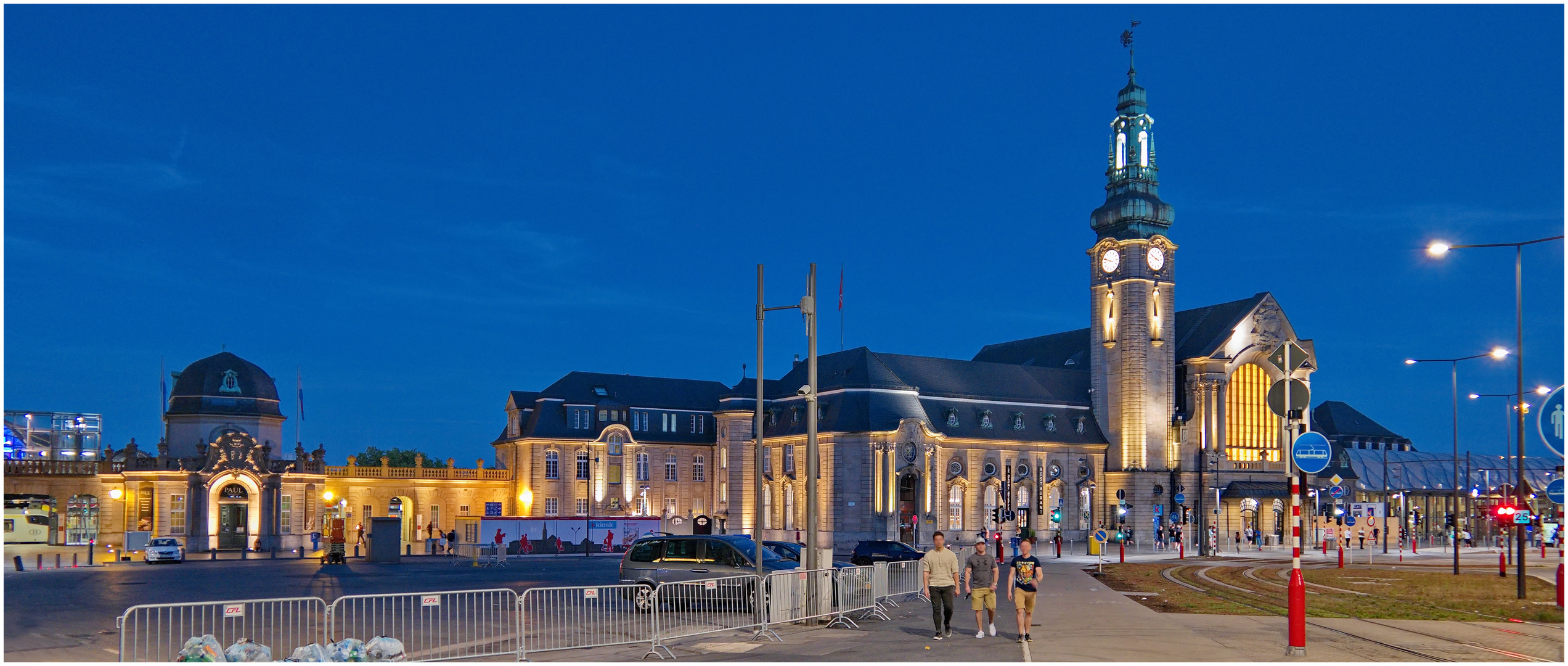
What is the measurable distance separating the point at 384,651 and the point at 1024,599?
9784 millimetres

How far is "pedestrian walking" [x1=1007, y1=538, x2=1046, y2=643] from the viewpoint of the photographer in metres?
20.6

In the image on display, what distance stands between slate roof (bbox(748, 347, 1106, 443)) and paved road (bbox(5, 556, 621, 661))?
1086 inches

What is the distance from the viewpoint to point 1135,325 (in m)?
90.0

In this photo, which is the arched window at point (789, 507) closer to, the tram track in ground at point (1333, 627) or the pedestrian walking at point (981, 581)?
the tram track in ground at point (1333, 627)

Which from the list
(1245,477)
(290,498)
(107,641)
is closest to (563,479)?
(290,498)

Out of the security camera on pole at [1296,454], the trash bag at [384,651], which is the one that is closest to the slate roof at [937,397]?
the security camera on pole at [1296,454]

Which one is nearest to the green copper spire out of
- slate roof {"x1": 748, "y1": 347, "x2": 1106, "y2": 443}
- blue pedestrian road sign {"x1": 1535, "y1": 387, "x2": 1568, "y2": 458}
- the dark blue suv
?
slate roof {"x1": 748, "y1": 347, "x2": 1106, "y2": 443}

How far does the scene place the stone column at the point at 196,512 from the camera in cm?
7119

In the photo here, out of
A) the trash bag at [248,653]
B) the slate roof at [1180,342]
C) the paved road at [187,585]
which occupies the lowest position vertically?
the paved road at [187,585]

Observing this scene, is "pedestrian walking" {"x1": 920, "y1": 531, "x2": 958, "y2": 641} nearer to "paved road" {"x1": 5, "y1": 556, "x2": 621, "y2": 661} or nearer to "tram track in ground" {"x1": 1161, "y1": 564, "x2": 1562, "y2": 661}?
"tram track in ground" {"x1": 1161, "y1": 564, "x2": 1562, "y2": 661}

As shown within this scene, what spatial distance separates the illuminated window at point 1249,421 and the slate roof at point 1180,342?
3.11m

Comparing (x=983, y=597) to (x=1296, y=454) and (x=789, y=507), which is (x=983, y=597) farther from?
(x=789, y=507)

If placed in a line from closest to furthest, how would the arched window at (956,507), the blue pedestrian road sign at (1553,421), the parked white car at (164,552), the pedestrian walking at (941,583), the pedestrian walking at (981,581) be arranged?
Result: the blue pedestrian road sign at (1553,421) < the pedestrian walking at (981,581) < the pedestrian walking at (941,583) < the parked white car at (164,552) < the arched window at (956,507)

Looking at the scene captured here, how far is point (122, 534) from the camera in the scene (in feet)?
237
